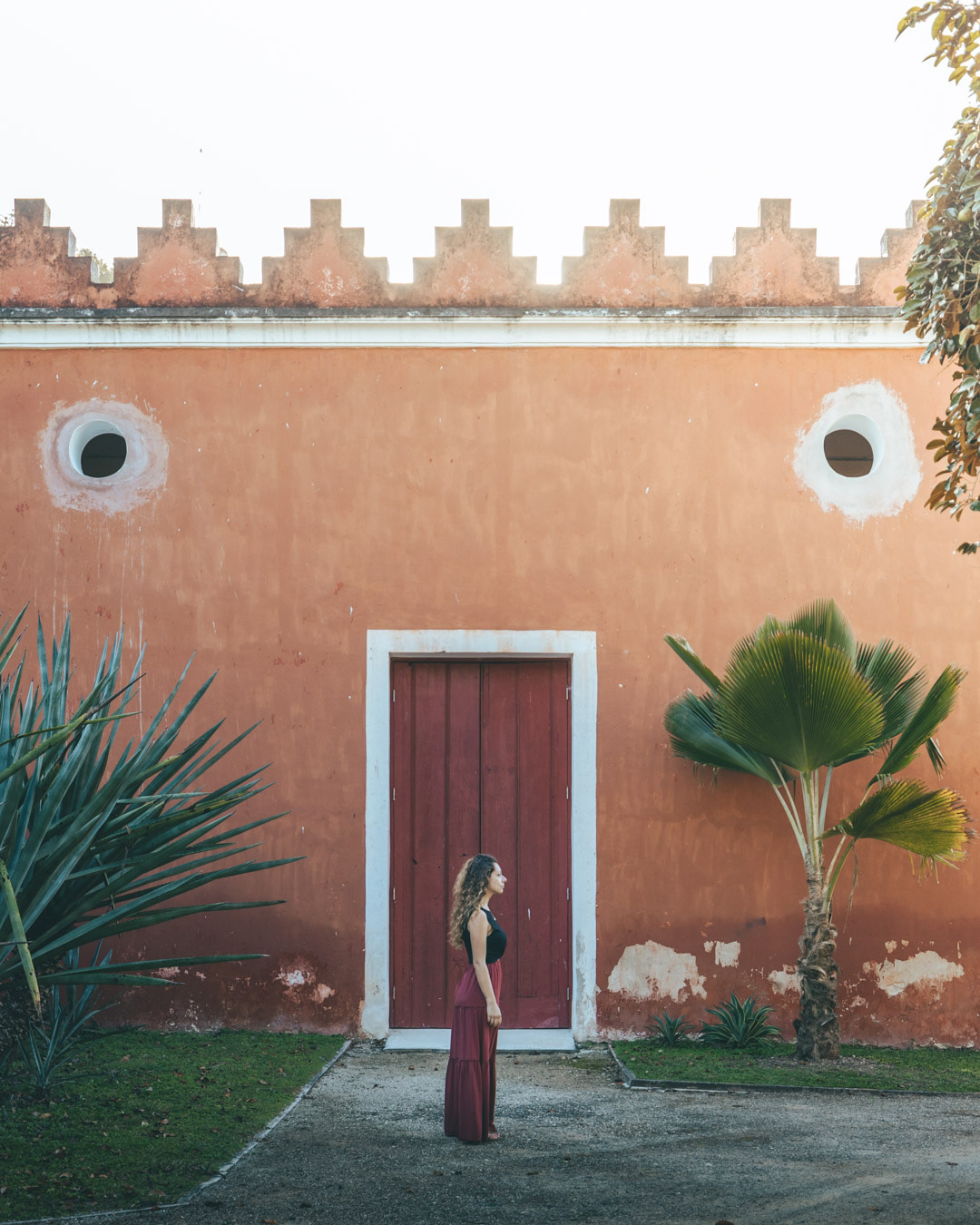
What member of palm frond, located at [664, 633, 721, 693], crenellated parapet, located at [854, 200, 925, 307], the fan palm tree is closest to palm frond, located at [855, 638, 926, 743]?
the fan palm tree

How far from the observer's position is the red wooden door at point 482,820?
8242 millimetres

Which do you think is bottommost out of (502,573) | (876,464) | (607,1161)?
(607,1161)

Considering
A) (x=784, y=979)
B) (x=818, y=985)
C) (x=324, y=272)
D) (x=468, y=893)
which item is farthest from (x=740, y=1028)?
(x=324, y=272)

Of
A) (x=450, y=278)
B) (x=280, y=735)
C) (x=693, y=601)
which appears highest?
(x=450, y=278)

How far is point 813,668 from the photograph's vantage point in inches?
267

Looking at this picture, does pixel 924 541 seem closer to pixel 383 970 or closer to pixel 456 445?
pixel 456 445

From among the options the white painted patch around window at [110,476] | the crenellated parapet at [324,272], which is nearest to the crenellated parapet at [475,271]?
the crenellated parapet at [324,272]

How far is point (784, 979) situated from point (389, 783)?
9.41 ft

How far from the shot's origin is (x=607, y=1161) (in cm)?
526

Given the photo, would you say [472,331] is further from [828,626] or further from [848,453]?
[828,626]

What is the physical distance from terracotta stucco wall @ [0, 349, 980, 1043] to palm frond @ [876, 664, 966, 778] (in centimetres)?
96

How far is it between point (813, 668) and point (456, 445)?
116 inches

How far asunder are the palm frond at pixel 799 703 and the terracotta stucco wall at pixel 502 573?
113cm

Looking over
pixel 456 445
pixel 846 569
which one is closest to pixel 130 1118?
pixel 456 445
